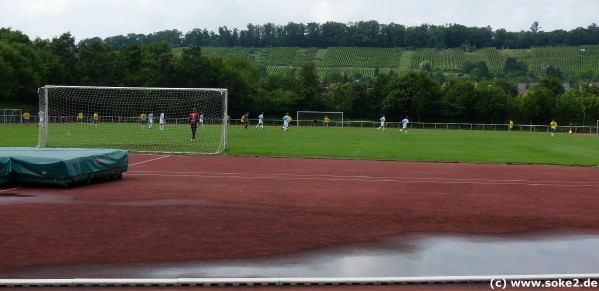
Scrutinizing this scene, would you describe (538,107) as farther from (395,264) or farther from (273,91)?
(395,264)

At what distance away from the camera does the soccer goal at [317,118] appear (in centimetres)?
8819

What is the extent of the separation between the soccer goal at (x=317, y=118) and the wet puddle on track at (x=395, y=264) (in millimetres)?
76141

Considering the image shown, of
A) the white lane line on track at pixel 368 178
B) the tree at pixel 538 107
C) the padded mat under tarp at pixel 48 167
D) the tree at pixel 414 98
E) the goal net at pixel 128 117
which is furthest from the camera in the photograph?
the tree at pixel 414 98

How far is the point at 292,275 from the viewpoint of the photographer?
906cm

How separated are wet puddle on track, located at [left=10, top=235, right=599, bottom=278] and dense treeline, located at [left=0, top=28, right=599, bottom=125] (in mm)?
80148

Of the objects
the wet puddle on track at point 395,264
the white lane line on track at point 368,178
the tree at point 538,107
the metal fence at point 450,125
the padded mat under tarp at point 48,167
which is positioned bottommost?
the wet puddle on track at point 395,264

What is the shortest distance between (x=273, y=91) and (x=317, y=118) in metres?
12.2

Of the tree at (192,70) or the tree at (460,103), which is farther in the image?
the tree at (192,70)

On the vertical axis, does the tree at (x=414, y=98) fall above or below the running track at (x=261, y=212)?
above

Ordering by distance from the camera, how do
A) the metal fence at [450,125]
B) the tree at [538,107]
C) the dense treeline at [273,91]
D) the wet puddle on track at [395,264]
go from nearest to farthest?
the wet puddle on track at [395,264] < the metal fence at [450,125] < the tree at [538,107] < the dense treeline at [273,91]

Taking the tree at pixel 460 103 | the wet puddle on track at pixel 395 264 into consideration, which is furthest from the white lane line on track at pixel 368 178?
the tree at pixel 460 103

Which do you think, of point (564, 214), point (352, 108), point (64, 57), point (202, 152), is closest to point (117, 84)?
point (64, 57)

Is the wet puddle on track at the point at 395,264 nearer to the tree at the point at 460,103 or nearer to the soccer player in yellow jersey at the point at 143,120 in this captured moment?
the soccer player in yellow jersey at the point at 143,120

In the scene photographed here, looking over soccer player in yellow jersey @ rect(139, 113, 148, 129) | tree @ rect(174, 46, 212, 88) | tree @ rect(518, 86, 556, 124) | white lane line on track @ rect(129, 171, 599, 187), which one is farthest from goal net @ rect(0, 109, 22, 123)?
tree @ rect(518, 86, 556, 124)
